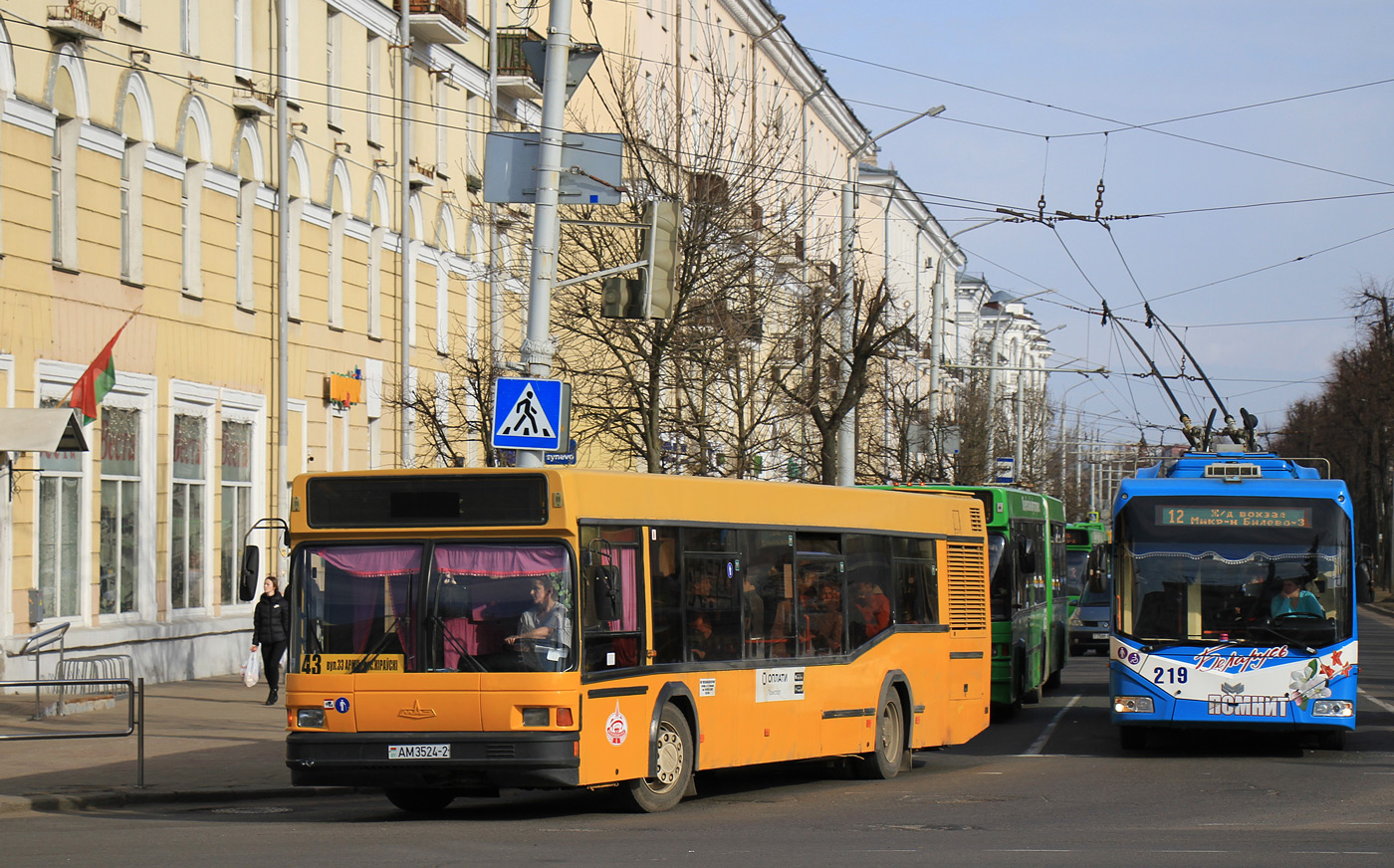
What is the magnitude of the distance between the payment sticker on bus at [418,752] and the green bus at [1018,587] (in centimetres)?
993

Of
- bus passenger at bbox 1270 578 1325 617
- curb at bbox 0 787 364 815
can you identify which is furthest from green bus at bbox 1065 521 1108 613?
curb at bbox 0 787 364 815

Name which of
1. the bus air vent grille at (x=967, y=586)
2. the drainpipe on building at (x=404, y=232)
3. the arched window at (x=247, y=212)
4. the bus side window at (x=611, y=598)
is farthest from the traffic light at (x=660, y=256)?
the drainpipe on building at (x=404, y=232)

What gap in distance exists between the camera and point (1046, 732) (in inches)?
849

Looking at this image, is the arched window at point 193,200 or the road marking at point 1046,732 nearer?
the road marking at point 1046,732

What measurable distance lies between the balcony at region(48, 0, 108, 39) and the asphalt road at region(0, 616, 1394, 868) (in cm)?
1233

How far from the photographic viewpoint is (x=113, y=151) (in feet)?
81.3

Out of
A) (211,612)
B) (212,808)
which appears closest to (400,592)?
(212,808)

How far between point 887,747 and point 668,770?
3734mm

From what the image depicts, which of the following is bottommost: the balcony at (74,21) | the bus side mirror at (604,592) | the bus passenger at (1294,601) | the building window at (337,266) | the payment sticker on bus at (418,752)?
the payment sticker on bus at (418,752)

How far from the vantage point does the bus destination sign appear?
1845cm

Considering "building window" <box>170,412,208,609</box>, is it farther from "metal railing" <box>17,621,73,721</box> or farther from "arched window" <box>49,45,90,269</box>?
"metal railing" <box>17,621,73,721</box>

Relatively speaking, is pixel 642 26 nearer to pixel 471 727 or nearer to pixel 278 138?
pixel 278 138

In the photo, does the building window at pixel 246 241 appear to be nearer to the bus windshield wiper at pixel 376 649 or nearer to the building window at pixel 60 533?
the building window at pixel 60 533

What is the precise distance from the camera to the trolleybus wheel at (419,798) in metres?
13.6
